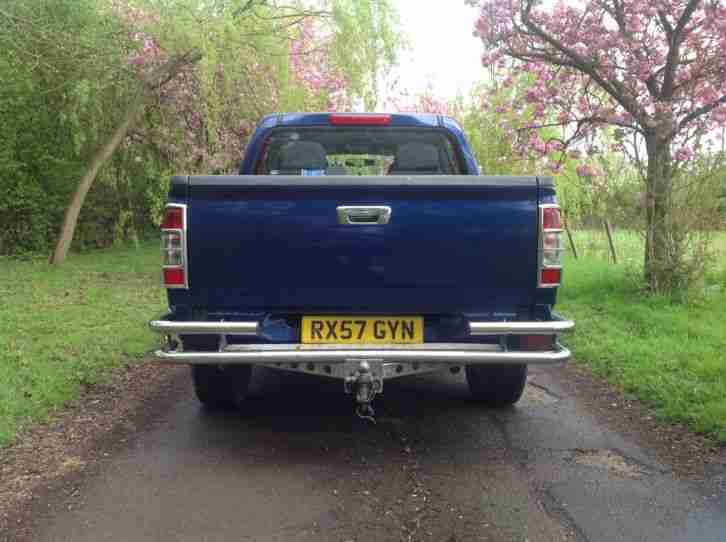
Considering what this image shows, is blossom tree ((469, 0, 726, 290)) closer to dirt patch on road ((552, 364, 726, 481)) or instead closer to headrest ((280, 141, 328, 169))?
dirt patch on road ((552, 364, 726, 481))

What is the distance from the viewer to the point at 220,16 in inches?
434

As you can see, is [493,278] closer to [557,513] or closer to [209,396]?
[557,513]

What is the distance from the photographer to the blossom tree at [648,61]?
8.60 m

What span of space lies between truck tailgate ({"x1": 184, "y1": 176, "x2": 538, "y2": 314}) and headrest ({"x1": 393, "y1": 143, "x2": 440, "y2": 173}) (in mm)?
1671

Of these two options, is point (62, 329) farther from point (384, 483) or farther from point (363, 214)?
point (384, 483)

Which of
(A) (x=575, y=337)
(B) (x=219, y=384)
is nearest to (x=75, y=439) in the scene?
(B) (x=219, y=384)

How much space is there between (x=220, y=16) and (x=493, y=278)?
8.69 m

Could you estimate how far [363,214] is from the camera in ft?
12.5

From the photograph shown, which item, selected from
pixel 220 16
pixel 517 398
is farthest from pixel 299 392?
pixel 220 16

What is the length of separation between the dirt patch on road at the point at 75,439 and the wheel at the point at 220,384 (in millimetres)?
433

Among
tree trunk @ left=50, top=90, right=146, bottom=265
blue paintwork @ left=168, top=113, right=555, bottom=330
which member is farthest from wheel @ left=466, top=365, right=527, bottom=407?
tree trunk @ left=50, top=90, right=146, bottom=265

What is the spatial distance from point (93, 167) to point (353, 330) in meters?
11.9

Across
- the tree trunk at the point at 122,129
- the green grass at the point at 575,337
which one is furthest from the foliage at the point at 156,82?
the green grass at the point at 575,337

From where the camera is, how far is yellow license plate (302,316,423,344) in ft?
13.1
